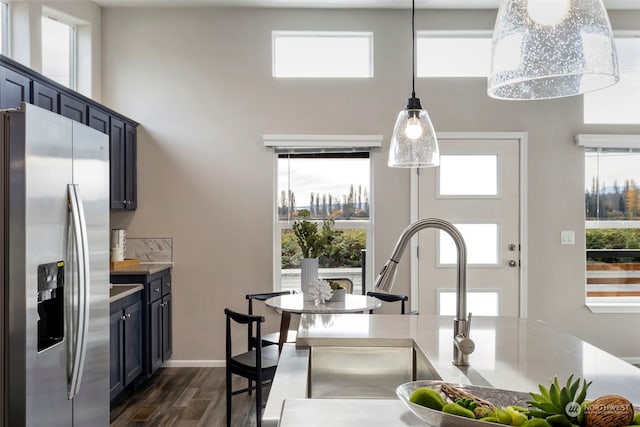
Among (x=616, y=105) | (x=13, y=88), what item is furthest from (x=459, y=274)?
(x=616, y=105)

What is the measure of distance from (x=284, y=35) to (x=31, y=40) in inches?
81.5

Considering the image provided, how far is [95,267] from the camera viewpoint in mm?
2482

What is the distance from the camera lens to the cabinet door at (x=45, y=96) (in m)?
2.92

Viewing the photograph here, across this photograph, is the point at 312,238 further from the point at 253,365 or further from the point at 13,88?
the point at 13,88

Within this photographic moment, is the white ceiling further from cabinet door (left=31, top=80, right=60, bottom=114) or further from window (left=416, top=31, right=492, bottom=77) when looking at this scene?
cabinet door (left=31, top=80, right=60, bottom=114)

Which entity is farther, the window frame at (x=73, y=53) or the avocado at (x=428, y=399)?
the window frame at (x=73, y=53)

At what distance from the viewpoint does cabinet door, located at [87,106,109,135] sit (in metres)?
3.64

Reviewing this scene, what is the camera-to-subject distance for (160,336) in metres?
4.20

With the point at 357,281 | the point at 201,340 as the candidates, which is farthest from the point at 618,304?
the point at 201,340

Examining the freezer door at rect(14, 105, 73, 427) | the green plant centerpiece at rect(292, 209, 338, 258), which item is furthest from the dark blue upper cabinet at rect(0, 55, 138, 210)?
the green plant centerpiece at rect(292, 209, 338, 258)

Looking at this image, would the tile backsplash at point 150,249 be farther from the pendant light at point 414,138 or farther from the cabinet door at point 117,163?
the pendant light at point 414,138

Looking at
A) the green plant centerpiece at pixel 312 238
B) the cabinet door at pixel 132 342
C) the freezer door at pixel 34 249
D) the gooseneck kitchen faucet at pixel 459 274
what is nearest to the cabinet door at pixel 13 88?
the freezer door at pixel 34 249

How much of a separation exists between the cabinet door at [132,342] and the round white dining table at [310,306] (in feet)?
3.56

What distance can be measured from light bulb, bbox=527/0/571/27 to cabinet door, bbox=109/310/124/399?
317 centimetres
